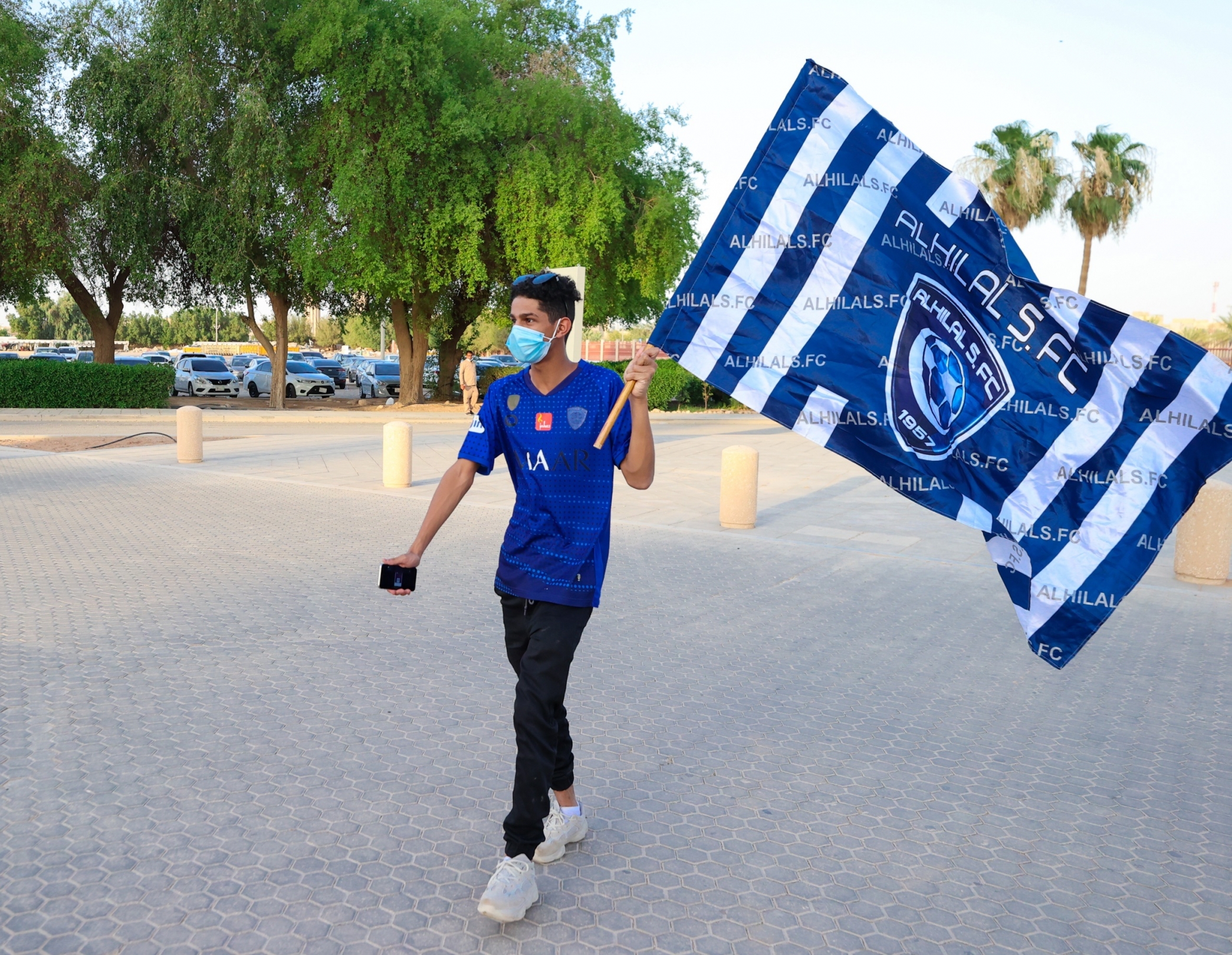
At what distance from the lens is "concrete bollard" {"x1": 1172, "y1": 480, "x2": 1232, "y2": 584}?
8703 millimetres

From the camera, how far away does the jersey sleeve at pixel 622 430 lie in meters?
3.34

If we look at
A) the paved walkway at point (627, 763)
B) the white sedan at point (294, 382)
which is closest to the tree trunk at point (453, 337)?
the white sedan at point (294, 382)

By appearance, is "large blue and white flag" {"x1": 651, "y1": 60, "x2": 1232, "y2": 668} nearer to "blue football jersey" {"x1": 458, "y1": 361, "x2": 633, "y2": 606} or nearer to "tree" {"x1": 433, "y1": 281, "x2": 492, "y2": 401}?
"blue football jersey" {"x1": 458, "y1": 361, "x2": 633, "y2": 606}

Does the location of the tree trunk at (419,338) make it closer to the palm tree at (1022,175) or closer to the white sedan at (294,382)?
the white sedan at (294,382)

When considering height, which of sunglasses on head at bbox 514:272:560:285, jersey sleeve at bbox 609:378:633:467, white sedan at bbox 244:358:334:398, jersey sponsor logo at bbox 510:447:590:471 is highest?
sunglasses on head at bbox 514:272:560:285

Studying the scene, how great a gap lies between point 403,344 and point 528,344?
29.3 meters

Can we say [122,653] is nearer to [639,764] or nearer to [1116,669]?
[639,764]

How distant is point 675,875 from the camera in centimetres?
348

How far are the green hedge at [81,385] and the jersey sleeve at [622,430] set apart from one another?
89.2 feet

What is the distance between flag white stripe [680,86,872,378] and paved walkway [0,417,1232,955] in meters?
1.78

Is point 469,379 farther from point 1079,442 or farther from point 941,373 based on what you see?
point 1079,442

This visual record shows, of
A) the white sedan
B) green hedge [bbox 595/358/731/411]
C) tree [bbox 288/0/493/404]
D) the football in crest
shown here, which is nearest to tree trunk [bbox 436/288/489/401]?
green hedge [bbox 595/358/731/411]

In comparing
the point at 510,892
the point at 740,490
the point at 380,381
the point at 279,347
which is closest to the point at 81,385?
the point at 279,347

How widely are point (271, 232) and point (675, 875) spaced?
90.9 feet
